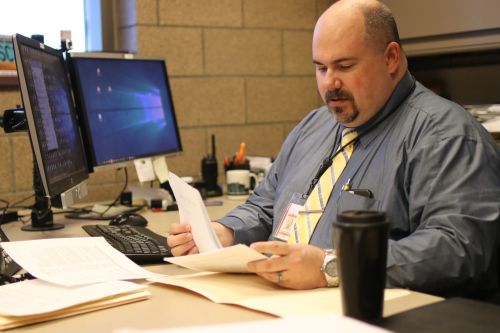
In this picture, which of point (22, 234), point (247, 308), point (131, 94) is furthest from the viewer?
point (131, 94)

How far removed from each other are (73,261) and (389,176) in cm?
78

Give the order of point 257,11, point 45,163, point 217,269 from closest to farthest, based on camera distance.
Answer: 1. point 217,269
2. point 45,163
3. point 257,11

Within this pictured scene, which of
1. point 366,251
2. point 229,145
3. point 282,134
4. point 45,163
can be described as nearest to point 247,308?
point 366,251

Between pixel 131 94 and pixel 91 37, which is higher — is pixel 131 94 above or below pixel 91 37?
below

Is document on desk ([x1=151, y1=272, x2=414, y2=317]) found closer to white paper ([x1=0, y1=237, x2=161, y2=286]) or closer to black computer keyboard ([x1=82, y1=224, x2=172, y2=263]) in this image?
white paper ([x1=0, y1=237, x2=161, y2=286])

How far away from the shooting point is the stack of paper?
1.18 meters

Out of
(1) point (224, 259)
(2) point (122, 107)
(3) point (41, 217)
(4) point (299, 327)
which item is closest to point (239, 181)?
(2) point (122, 107)

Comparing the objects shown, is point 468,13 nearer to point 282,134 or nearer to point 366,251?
point 282,134

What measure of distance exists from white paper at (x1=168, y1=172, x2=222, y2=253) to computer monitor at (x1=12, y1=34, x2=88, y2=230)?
0.41 metres

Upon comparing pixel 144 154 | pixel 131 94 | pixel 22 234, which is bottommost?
pixel 22 234

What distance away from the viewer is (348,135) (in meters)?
1.89

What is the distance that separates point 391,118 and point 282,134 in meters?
1.83

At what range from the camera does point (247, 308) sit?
1203mm

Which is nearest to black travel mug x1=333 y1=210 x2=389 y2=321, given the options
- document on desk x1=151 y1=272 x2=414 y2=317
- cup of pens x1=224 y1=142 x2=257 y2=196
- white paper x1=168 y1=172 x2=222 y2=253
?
document on desk x1=151 y1=272 x2=414 y2=317
